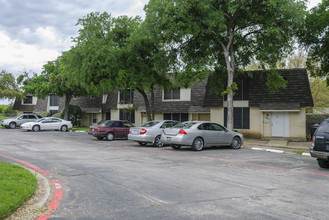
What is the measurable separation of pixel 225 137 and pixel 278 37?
9.16m

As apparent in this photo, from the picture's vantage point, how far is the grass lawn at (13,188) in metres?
5.23

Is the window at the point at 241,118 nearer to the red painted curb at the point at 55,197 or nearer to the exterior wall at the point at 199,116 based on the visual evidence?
the exterior wall at the point at 199,116

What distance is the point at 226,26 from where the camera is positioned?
20719mm

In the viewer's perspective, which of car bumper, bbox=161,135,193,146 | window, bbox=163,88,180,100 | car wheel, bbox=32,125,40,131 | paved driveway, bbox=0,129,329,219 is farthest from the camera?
window, bbox=163,88,180,100

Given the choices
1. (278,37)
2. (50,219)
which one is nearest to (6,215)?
(50,219)

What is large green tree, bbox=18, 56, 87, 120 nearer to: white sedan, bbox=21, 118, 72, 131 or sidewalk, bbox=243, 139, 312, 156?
white sedan, bbox=21, 118, 72, 131

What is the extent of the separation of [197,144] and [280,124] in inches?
497

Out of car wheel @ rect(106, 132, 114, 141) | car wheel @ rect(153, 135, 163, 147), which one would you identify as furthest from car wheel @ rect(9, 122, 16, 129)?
car wheel @ rect(153, 135, 163, 147)

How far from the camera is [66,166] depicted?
1019cm

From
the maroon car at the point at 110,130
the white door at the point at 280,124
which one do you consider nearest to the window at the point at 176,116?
the white door at the point at 280,124

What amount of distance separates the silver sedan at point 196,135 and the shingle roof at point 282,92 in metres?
9.77

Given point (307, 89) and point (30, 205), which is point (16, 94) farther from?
point (30, 205)

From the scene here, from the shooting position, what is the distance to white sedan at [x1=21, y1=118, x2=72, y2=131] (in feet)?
101

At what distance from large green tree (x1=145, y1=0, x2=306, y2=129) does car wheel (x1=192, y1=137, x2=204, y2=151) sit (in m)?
6.31
